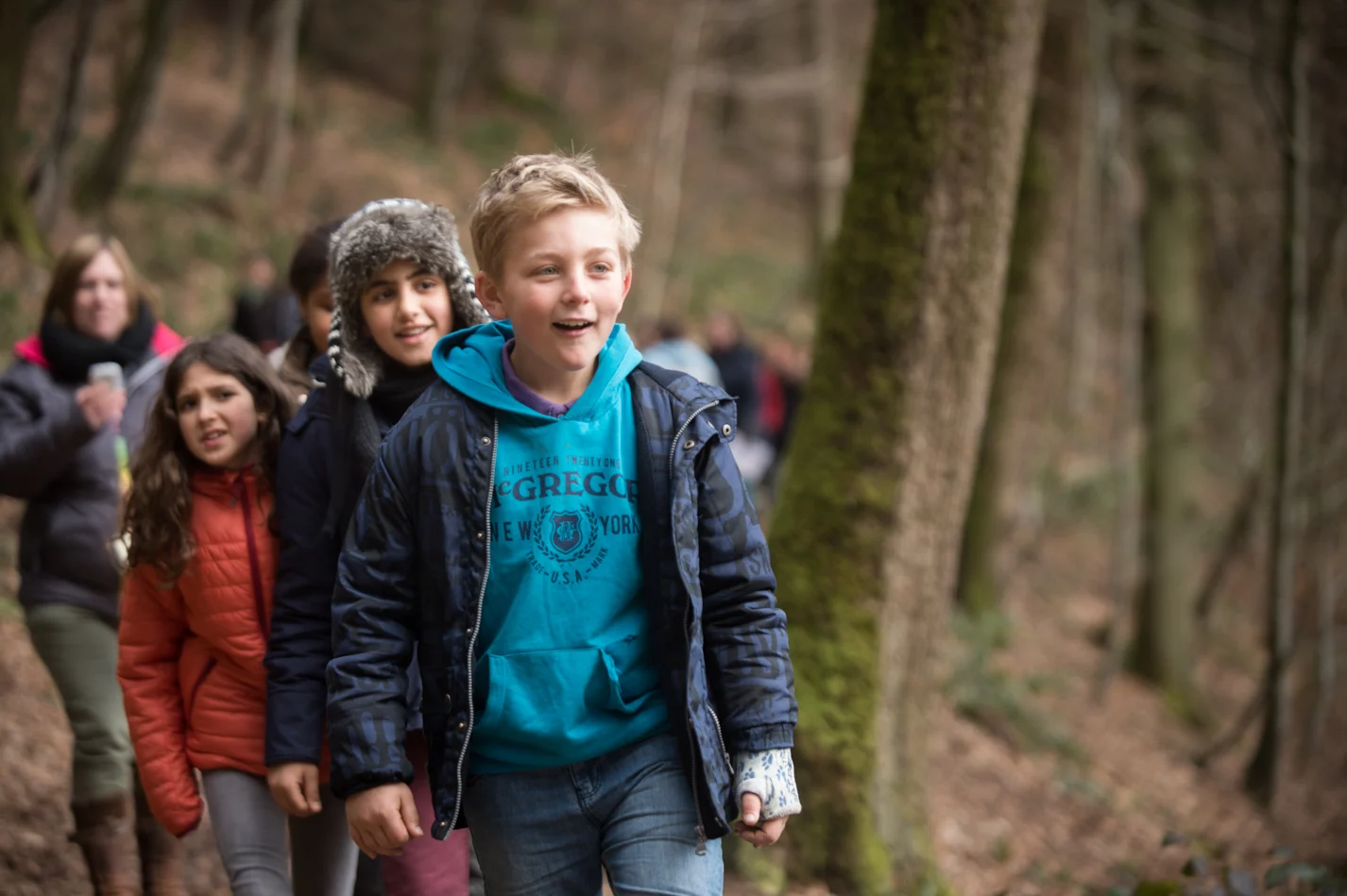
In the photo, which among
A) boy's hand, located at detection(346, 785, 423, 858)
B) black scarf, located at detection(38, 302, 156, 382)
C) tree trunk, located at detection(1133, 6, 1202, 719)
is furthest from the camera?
tree trunk, located at detection(1133, 6, 1202, 719)

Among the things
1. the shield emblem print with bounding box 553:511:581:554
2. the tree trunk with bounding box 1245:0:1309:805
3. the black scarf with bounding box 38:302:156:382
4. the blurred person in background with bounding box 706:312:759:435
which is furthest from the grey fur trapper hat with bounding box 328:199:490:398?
the blurred person in background with bounding box 706:312:759:435

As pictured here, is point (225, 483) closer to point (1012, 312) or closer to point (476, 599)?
point (476, 599)

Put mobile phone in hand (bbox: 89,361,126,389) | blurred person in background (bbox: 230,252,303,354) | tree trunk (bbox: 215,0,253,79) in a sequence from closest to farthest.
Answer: mobile phone in hand (bbox: 89,361,126,389), blurred person in background (bbox: 230,252,303,354), tree trunk (bbox: 215,0,253,79)

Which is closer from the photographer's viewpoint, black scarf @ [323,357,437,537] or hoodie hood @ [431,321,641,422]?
hoodie hood @ [431,321,641,422]

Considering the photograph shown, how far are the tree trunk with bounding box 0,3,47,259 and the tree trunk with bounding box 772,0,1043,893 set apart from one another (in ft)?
25.8

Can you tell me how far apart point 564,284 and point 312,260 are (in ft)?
5.09

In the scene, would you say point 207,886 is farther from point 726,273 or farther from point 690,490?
point 726,273

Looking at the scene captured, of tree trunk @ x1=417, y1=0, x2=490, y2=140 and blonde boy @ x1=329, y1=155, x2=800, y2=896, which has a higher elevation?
tree trunk @ x1=417, y1=0, x2=490, y2=140

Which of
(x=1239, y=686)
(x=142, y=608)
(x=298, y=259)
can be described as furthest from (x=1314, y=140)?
(x=142, y=608)

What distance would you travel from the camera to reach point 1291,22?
8.51 meters

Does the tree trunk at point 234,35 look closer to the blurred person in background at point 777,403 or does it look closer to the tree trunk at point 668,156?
the tree trunk at point 668,156

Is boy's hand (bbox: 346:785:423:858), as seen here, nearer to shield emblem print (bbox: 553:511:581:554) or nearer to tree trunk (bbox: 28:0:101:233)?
shield emblem print (bbox: 553:511:581:554)

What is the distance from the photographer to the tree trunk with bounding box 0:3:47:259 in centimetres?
974

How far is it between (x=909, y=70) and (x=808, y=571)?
228cm
